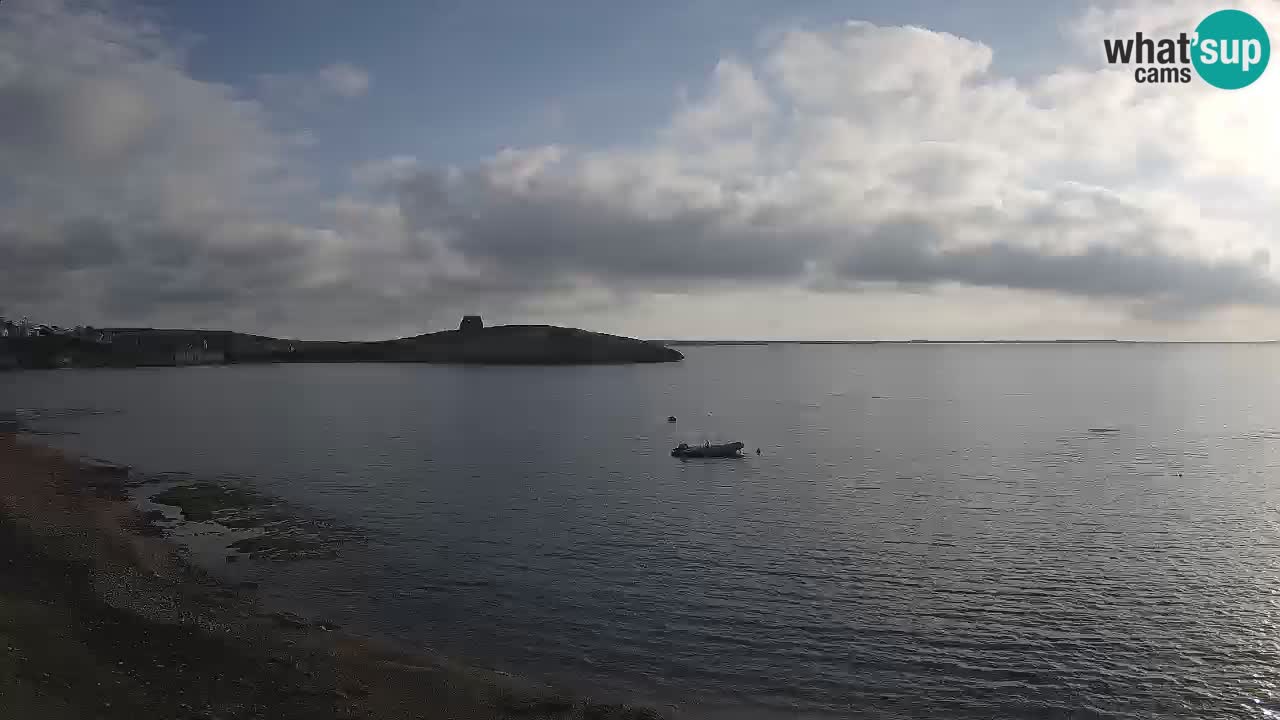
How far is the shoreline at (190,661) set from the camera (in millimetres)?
18469

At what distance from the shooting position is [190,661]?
21.0 m

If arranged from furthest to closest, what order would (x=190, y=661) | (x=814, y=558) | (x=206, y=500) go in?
(x=206, y=500), (x=814, y=558), (x=190, y=661)

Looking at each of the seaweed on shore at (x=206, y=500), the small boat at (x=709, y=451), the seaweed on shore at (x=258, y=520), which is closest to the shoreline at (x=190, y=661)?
the seaweed on shore at (x=258, y=520)

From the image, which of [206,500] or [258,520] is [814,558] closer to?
[258,520]

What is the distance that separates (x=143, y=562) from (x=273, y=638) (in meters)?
11.5

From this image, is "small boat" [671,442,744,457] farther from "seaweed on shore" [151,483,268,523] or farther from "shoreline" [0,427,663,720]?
"shoreline" [0,427,663,720]

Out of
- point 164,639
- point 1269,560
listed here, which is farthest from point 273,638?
point 1269,560

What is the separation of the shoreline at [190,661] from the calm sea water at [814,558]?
2088 mm

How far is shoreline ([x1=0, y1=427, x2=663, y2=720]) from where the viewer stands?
18469mm

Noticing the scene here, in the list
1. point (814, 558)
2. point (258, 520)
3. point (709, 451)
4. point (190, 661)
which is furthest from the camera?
point (709, 451)

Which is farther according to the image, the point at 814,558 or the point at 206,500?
the point at 206,500

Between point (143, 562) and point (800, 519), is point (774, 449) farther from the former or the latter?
point (143, 562)

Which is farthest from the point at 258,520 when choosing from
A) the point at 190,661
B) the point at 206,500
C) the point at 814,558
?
the point at 814,558

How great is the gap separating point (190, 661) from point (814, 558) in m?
24.0
